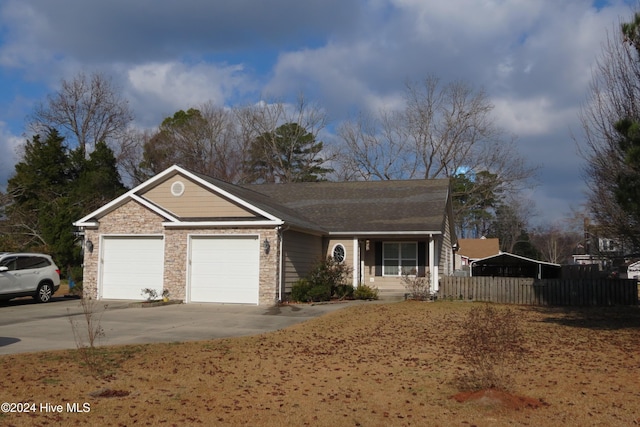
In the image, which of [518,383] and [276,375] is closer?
[518,383]

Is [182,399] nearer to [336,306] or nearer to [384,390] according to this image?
[384,390]

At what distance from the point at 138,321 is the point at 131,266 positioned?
20.5ft

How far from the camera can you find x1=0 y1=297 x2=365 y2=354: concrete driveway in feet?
38.3

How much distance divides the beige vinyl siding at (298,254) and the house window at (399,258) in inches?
110

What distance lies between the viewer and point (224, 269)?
1953 centimetres

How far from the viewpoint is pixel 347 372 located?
9023mm

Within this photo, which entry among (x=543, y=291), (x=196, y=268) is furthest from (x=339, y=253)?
(x=543, y=291)

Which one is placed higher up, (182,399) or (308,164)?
(308,164)

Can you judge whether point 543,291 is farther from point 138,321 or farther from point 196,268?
point 138,321

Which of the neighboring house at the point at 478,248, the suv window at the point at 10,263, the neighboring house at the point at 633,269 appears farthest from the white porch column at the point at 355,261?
the neighboring house at the point at 633,269

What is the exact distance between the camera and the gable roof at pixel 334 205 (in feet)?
66.1

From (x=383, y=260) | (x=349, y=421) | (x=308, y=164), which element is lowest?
(x=349, y=421)

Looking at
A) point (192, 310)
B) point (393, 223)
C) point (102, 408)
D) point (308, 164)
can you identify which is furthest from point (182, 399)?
point (308, 164)

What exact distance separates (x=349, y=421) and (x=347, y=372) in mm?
2549
